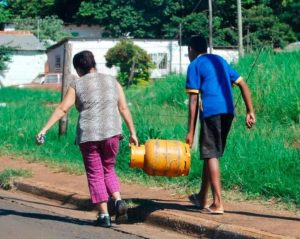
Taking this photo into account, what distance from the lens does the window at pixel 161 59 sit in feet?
155

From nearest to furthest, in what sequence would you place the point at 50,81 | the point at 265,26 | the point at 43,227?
the point at 43,227, the point at 50,81, the point at 265,26

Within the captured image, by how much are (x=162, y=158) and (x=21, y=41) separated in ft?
157

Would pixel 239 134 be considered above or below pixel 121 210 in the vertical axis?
above

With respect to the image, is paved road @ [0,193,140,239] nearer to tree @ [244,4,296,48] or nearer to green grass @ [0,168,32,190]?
green grass @ [0,168,32,190]

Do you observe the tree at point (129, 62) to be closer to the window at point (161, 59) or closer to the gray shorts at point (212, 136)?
the window at point (161, 59)

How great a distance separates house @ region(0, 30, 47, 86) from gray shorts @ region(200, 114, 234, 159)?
4743cm

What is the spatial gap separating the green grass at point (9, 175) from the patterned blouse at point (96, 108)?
11.2ft

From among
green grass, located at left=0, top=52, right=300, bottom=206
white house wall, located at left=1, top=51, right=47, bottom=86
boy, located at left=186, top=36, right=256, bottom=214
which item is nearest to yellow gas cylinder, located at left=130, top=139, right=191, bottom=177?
boy, located at left=186, top=36, right=256, bottom=214

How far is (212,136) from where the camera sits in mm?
7465

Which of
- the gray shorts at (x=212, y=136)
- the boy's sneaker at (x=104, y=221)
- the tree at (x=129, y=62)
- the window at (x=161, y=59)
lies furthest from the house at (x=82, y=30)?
the gray shorts at (x=212, y=136)

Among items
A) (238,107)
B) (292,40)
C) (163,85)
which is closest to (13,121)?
(238,107)

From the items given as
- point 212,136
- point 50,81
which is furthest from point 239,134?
point 50,81

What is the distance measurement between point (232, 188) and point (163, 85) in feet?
42.0

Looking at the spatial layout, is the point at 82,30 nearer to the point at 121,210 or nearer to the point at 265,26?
the point at 265,26
